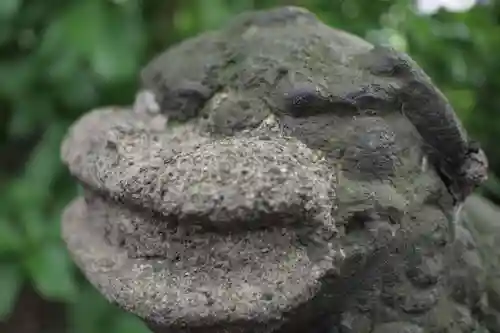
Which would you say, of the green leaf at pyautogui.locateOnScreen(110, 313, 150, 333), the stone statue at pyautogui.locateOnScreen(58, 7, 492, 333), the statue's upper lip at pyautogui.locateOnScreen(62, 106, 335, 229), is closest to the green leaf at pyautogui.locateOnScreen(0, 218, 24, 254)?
the green leaf at pyautogui.locateOnScreen(110, 313, 150, 333)

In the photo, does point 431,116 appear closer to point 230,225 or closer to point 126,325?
point 230,225

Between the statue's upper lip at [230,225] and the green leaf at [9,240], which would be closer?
the statue's upper lip at [230,225]

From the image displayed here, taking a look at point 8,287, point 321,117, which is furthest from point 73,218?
point 8,287

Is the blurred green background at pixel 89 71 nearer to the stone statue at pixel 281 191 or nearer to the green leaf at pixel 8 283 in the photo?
the green leaf at pixel 8 283

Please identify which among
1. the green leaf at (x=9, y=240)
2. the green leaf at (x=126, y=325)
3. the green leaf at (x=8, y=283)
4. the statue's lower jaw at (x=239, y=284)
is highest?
the statue's lower jaw at (x=239, y=284)

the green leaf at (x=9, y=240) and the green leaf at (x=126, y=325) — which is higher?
the green leaf at (x=9, y=240)

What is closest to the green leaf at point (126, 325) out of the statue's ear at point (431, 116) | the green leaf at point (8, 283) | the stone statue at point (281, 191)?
the green leaf at point (8, 283)

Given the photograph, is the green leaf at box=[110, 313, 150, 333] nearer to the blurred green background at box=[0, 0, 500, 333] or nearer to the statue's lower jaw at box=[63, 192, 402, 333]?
the blurred green background at box=[0, 0, 500, 333]
